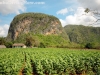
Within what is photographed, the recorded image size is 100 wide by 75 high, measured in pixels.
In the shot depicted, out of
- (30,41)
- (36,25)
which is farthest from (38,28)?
(30,41)

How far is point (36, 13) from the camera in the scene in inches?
6885

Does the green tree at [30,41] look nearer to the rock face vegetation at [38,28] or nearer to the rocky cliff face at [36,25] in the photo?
the rock face vegetation at [38,28]

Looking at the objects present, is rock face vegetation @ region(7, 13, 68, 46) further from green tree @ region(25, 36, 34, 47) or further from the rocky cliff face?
green tree @ region(25, 36, 34, 47)

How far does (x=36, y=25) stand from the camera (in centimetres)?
15712

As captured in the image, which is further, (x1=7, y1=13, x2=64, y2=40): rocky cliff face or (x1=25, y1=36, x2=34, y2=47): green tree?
(x1=7, y1=13, x2=64, y2=40): rocky cliff face

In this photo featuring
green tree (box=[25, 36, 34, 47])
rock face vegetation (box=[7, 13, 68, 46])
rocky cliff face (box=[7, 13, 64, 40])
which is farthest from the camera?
rocky cliff face (box=[7, 13, 64, 40])

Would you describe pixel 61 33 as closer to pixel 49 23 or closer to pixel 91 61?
pixel 49 23

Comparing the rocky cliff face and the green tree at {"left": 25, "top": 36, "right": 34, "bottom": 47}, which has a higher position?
the rocky cliff face

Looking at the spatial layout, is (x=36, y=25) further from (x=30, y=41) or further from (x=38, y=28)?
(x=30, y=41)

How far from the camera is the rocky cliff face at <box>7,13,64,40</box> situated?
15062 cm

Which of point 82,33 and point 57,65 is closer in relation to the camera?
point 57,65

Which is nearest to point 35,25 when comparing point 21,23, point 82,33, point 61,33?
point 21,23

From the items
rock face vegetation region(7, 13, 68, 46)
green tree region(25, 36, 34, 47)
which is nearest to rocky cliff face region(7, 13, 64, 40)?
rock face vegetation region(7, 13, 68, 46)

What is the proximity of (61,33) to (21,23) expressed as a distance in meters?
38.5
